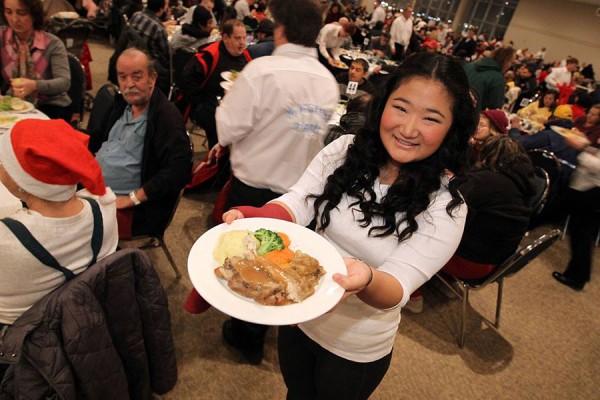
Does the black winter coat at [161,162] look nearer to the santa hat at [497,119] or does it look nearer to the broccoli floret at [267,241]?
the broccoli floret at [267,241]

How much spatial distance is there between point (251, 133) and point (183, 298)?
1.19m

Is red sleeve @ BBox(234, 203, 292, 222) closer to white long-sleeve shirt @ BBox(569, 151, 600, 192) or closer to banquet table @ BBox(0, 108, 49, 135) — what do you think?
banquet table @ BBox(0, 108, 49, 135)

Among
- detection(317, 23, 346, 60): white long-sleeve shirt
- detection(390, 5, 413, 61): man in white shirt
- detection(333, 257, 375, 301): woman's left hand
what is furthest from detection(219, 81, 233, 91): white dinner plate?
detection(390, 5, 413, 61): man in white shirt

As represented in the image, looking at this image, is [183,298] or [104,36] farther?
[104,36]

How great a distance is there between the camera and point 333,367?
1.26 meters

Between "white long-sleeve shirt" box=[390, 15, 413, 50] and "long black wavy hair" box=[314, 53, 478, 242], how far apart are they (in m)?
9.58

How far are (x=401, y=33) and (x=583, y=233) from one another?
7.60 metres

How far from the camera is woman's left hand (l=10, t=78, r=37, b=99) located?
7.88 feet

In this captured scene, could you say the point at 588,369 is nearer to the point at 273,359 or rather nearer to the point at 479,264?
the point at 479,264

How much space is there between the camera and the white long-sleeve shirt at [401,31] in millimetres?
9562

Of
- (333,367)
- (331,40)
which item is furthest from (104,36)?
(333,367)

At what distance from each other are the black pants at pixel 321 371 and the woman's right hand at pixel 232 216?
49 cm

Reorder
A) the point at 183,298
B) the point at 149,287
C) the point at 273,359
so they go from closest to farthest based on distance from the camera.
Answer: the point at 149,287, the point at 273,359, the point at 183,298

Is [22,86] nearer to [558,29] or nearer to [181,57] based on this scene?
[181,57]
